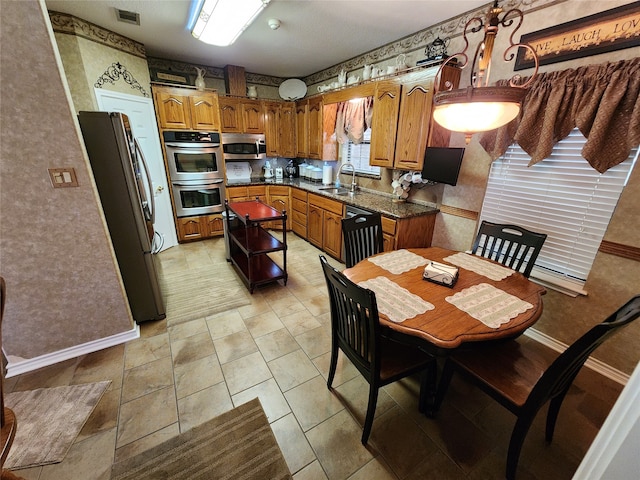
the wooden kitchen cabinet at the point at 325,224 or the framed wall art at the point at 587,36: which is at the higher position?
the framed wall art at the point at 587,36

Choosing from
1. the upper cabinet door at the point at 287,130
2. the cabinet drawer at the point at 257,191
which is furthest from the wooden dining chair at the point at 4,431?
the upper cabinet door at the point at 287,130

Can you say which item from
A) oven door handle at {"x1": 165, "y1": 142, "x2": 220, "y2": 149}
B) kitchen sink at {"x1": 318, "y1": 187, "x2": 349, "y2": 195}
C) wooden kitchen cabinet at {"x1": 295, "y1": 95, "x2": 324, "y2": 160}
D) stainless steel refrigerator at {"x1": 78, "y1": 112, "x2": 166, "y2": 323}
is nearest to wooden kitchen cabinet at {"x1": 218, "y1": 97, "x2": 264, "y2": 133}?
oven door handle at {"x1": 165, "y1": 142, "x2": 220, "y2": 149}

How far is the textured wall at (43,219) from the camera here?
150 centimetres

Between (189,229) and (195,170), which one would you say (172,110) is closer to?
(195,170)

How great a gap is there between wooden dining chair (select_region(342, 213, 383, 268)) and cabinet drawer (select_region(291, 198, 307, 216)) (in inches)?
84.2

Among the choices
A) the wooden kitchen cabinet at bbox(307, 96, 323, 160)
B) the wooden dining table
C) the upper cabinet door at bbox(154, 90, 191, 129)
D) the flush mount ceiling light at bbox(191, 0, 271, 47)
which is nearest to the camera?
the wooden dining table

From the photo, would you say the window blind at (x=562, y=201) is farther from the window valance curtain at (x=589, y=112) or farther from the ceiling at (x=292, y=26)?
the ceiling at (x=292, y=26)

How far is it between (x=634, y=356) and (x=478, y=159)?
1.82m

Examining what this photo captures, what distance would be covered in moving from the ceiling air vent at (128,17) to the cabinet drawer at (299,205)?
2.80 m

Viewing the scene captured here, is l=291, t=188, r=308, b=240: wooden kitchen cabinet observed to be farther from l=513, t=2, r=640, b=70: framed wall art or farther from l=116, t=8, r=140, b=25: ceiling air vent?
l=513, t=2, r=640, b=70: framed wall art

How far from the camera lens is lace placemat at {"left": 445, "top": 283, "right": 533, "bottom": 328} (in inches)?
51.2

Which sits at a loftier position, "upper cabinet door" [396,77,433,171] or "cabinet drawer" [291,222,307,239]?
"upper cabinet door" [396,77,433,171]

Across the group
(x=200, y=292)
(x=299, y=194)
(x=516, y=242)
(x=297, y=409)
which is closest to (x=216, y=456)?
(x=297, y=409)

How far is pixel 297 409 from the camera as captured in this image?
165 centimetres
